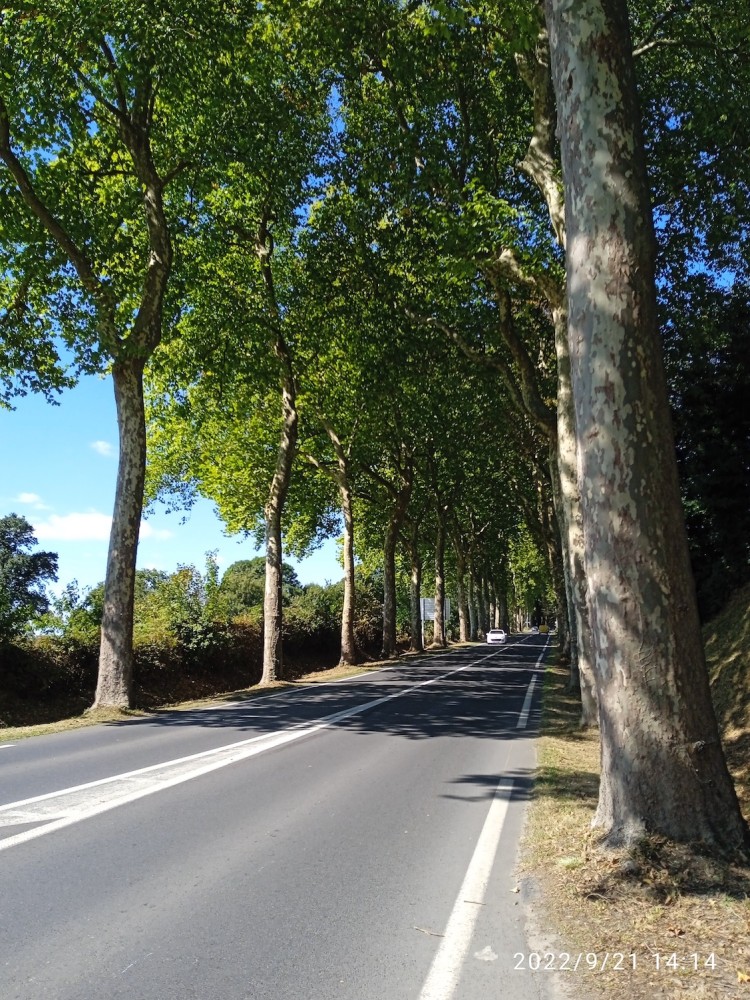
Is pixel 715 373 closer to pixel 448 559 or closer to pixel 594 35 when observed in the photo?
pixel 594 35

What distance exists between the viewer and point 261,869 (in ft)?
16.7

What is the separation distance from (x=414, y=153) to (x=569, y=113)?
31.0 feet

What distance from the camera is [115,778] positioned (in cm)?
785

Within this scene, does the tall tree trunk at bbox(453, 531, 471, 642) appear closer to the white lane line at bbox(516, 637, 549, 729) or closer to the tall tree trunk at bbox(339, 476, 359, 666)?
the tall tree trunk at bbox(339, 476, 359, 666)

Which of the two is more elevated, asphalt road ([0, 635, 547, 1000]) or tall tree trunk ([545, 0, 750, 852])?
tall tree trunk ([545, 0, 750, 852])

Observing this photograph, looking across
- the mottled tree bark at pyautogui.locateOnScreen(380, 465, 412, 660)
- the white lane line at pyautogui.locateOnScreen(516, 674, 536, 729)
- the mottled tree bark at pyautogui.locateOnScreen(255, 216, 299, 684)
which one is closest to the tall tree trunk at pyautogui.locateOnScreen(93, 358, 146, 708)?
the mottled tree bark at pyautogui.locateOnScreen(255, 216, 299, 684)

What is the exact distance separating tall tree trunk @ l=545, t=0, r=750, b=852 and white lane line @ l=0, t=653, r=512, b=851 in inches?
171

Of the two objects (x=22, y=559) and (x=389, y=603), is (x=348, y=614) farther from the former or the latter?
(x=22, y=559)
